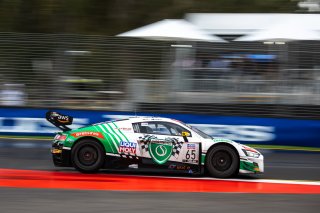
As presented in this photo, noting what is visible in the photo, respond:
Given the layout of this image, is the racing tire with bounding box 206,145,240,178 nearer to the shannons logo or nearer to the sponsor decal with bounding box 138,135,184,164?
the sponsor decal with bounding box 138,135,184,164

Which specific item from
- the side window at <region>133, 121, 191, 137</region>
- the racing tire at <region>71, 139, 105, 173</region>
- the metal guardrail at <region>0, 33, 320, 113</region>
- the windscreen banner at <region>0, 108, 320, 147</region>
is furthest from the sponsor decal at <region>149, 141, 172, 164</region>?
the metal guardrail at <region>0, 33, 320, 113</region>

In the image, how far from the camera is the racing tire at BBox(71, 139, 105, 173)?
1030 cm

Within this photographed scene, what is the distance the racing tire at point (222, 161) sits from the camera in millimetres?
10303

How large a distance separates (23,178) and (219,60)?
764cm

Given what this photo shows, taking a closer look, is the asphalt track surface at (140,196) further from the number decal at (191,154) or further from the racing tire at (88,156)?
the number decal at (191,154)

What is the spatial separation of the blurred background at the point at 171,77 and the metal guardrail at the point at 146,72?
0.09 feet

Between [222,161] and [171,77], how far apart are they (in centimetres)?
611

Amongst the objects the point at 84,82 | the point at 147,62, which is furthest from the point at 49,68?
the point at 147,62

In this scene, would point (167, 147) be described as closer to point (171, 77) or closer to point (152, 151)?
point (152, 151)

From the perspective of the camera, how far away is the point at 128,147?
10234 millimetres

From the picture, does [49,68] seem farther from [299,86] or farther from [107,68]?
[299,86]

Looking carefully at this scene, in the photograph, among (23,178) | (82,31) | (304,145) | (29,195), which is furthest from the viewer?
(82,31)

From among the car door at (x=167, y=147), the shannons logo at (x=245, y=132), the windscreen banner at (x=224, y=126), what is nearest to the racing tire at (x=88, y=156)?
the car door at (x=167, y=147)

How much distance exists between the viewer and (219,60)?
52.5ft
